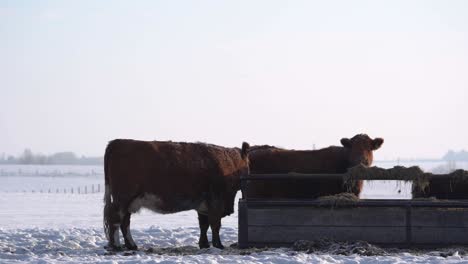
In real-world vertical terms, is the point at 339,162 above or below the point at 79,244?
above

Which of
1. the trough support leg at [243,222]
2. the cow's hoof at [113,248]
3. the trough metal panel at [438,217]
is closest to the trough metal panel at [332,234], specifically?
the trough support leg at [243,222]

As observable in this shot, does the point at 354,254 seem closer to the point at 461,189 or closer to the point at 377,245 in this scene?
the point at 377,245

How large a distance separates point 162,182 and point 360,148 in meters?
3.90

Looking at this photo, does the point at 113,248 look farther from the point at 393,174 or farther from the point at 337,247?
the point at 393,174

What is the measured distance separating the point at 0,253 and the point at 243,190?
383 centimetres

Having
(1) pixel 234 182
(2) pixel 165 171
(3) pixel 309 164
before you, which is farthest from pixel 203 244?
(3) pixel 309 164

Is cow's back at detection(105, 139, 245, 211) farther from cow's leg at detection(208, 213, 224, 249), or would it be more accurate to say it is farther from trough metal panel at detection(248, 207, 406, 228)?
trough metal panel at detection(248, 207, 406, 228)

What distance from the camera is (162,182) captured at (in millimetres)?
12031

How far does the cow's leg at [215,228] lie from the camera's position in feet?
40.7

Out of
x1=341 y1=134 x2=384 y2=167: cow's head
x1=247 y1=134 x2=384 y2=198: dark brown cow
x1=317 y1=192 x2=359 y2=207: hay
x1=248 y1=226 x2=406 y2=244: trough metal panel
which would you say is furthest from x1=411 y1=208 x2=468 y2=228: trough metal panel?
x1=341 y1=134 x2=384 y2=167: cow's head

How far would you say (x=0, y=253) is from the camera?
11102mm

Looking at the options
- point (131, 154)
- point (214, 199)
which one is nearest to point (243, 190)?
point (214, 199)

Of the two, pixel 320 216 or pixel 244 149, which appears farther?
pixel 244 149

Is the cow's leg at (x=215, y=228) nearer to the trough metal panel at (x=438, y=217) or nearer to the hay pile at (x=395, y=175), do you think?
the hay pile at (x=395, y=175)
